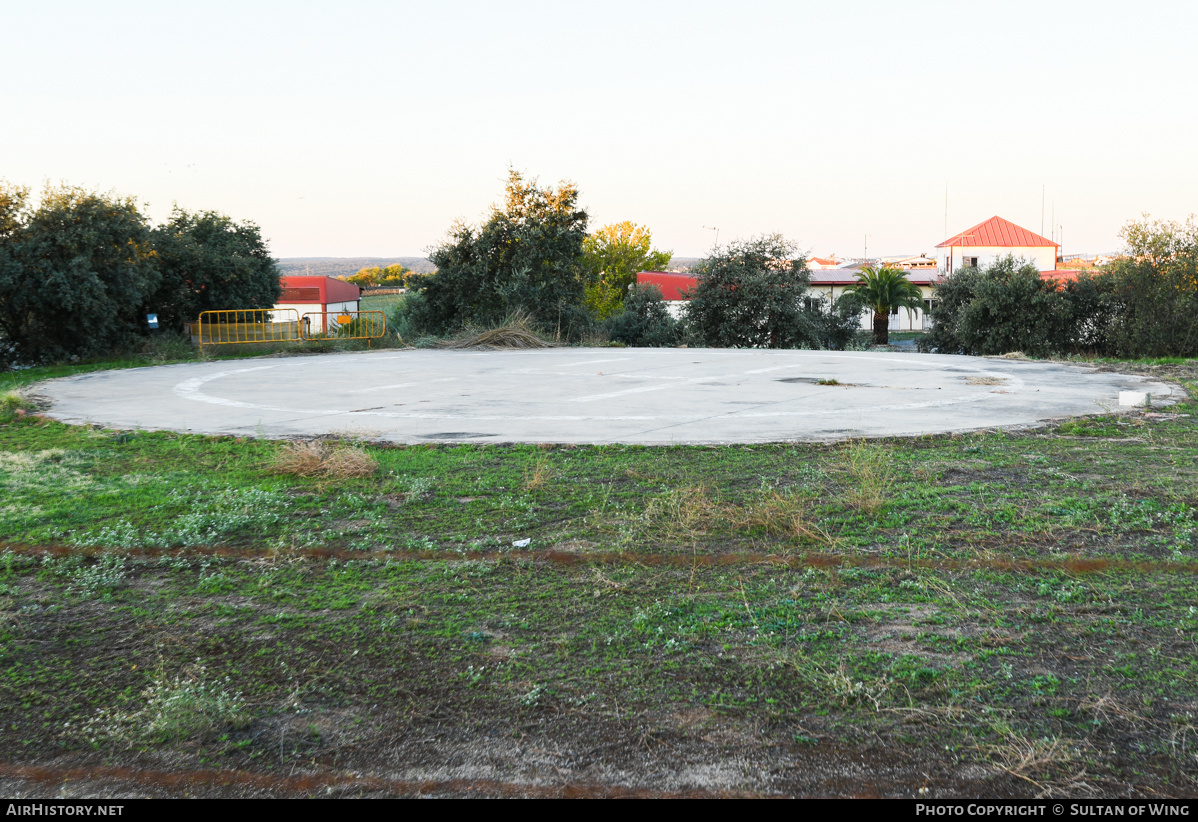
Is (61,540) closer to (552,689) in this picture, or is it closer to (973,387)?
(552,689)

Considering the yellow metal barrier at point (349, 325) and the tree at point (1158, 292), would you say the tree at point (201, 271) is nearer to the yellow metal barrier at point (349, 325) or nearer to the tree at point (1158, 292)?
the yellow metal barrier at point (349, 325)

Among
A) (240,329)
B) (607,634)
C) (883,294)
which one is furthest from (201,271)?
(883,294)

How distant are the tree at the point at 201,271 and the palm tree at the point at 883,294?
31.3 m

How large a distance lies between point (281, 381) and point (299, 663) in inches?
485

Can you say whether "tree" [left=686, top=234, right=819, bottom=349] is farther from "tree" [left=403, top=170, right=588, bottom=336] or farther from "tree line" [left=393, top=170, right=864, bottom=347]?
"tree" [left=403, top=170, right=588, bottom=336]

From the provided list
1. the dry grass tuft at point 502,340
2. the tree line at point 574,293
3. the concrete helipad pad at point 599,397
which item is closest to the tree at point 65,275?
the concrete helipad pad at point 599,397

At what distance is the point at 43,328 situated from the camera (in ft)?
64.0

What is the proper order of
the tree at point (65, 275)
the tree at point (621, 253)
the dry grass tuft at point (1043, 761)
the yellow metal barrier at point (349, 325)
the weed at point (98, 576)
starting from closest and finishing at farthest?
the dry grass tuft at point (1043, 761), the weed at point (98, 576), the tree at point (65, 275), the yellow metal barrier at point (349, 325), the tree at point (621, 253)

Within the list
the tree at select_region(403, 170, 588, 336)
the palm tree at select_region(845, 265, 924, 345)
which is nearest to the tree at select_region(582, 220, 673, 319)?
the palm tree at select_region(845, 265, 924, 345)

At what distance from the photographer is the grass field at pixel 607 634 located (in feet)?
9.36

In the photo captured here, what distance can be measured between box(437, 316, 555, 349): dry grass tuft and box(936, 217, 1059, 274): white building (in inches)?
2408

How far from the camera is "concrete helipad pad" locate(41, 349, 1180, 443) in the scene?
9586mm

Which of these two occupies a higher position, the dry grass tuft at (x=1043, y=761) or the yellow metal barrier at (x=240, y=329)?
the yellow metal barrier at (x=240, y=329)

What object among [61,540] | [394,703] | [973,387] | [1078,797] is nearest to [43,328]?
[61,540]
